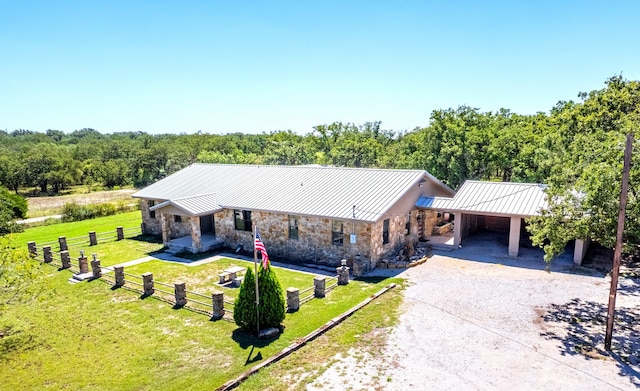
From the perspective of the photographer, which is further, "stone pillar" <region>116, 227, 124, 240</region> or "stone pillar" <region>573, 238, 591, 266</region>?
"stone pillar" <region>116, 227, 124, 240</region>

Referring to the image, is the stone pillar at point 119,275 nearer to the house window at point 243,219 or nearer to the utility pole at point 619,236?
the house window at point 243,219

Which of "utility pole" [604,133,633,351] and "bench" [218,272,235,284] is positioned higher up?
"utility pole" [604,133,633,351]

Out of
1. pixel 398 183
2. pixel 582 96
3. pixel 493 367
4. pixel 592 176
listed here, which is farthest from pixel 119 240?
pixel 582 96

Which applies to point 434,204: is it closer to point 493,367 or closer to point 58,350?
point 493,367

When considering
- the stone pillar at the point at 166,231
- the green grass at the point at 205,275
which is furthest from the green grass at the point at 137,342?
the stone pillar at the point at 166,231

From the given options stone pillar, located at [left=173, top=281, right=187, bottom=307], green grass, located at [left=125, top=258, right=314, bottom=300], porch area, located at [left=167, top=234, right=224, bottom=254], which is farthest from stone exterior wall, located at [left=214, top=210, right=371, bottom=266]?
stone pillar, located at [left=173, top=281, right=187, bottom=307]

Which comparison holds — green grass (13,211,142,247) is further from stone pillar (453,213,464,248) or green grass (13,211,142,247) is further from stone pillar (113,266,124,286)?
stone pillar (453,213,464,248)
